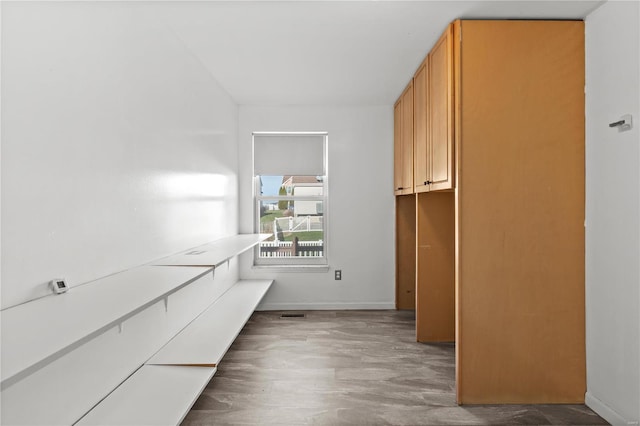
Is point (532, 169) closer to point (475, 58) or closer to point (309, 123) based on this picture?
point (475, 58)

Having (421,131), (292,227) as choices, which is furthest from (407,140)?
(292,227)

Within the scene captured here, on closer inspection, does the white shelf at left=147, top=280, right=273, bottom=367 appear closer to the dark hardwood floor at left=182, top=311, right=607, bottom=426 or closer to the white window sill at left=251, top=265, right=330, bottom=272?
the dark hardwood floor at left=182, top=311, right=607, bottom=426

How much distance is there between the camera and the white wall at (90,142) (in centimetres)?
131

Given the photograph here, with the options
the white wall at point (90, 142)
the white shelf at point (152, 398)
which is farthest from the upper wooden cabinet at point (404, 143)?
the white shelf at point (152, 398)

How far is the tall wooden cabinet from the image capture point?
7.98 feet

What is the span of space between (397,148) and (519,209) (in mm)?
2126

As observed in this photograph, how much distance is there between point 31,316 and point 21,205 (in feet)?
1.26

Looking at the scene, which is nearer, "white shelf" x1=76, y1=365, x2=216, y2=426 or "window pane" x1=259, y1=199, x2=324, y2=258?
"white shelf" x1=76, y1=365, x2=216, y2=426

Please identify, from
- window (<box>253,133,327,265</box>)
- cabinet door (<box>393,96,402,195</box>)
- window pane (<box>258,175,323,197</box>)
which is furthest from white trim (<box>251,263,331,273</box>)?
cabinet door (<box>393,96,402,195</box>)

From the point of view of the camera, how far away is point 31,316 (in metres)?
1.18

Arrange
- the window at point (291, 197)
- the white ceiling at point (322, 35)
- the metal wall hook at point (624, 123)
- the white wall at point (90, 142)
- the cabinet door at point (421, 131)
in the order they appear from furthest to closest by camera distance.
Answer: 1. the window at point (291, 197)
2. the cabinet door at point (421, 131)
3. the white ceiling at point (322, 35)
4. the metal wall hook at point (624, 123)
5. the white wall at point (90, 142)

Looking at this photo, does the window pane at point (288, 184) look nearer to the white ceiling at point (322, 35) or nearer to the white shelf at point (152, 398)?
the white ceiling at point (322, 35)

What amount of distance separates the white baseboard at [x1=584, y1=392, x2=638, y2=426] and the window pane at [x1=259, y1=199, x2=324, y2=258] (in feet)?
9.85

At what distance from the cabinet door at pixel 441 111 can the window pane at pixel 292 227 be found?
84.8 inches
